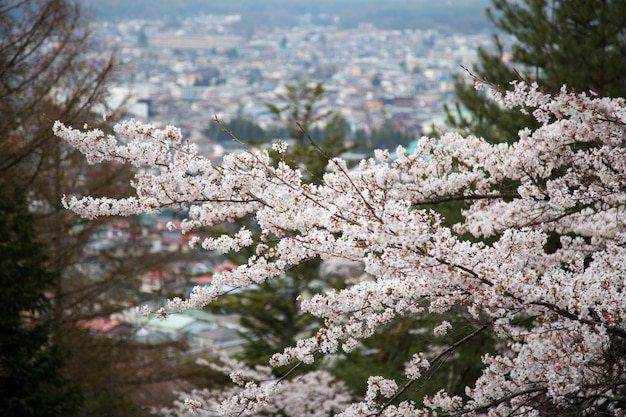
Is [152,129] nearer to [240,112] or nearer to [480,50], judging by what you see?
[480,50]

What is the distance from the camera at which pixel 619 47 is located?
7602 millimetres

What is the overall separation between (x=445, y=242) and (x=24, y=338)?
4.77 m

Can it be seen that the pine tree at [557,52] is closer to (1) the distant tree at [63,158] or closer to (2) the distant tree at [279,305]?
(2) the distant tree at [279,305]

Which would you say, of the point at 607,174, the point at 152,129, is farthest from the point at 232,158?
the point at 607,174

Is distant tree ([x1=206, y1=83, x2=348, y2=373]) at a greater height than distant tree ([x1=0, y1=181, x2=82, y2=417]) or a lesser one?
lesser

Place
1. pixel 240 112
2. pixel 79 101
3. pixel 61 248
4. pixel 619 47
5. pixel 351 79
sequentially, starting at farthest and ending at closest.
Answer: pixel 351 79, pixel 240 112, pixel 61 248, pixel 79 101, pixel 619 47

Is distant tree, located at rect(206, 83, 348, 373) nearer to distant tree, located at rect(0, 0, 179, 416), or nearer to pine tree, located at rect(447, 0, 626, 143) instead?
distant tree, located at rect(0, 0, 179, 416)

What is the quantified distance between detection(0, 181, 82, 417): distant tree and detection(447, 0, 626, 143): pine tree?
15.8ft

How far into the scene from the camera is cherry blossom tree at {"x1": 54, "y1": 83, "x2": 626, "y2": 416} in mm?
2869

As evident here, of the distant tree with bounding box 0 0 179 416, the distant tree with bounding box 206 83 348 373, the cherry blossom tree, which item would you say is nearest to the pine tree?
the cherry blossom tree

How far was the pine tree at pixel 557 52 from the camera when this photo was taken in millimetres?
7512

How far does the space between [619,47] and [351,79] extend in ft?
238

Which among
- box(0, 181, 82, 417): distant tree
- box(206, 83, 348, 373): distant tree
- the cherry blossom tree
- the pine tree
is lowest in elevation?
box(206, 83, 348, 373): distant tree

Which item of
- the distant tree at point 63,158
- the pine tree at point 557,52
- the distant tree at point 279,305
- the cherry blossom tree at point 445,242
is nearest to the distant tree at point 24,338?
the distant tree at point 63,158
